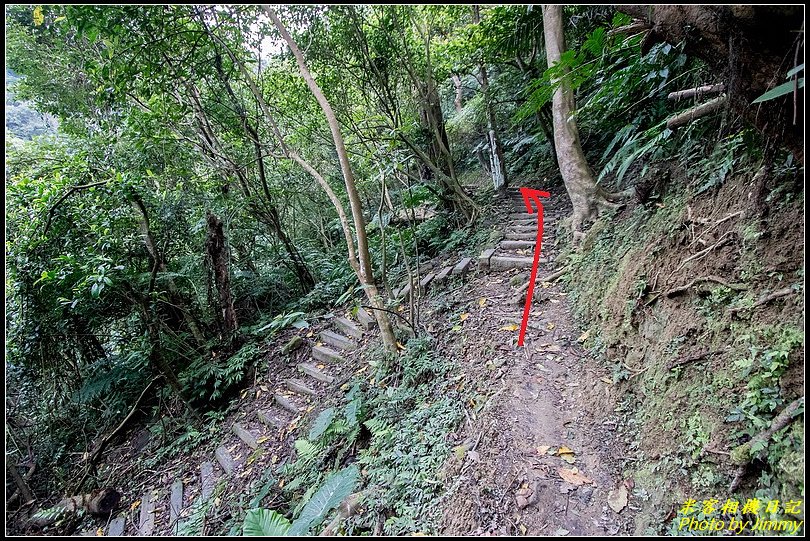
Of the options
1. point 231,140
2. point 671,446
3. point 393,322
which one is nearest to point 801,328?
point 671,446

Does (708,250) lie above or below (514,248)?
above

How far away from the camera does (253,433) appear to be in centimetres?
516

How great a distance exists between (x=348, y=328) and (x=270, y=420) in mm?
1849

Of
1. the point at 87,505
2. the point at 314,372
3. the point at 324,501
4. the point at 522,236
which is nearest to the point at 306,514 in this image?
the point at 324,501

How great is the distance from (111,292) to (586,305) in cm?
629

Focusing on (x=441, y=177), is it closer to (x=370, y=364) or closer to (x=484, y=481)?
(x=370, y=364)

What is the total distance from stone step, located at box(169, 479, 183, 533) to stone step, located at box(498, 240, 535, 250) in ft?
19.0

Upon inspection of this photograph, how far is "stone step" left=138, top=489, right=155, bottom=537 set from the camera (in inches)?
168

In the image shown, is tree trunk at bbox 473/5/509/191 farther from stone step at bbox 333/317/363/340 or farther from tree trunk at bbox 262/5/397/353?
tree trunk at bbox 262/5/397/353

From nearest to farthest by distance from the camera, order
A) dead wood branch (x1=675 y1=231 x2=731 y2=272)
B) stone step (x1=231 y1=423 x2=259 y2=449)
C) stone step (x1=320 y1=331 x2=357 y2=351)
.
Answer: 1. dead wood branch (x1=675 y1=231 x2=731 y2=272)
2. stone step (x1=231 y1=423 x2=259 y2=449)
3. stone step (x1=320 y1=331 x2=357 y2=351)

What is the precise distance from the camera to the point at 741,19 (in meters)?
1.74

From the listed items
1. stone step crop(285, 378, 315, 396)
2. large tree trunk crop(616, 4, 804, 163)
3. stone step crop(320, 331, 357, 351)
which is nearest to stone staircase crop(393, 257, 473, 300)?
stone step crop(320, 331, 357, 351)

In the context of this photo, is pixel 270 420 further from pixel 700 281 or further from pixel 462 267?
pixel 700 281

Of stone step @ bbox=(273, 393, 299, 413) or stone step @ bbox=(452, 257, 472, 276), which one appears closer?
stone step @ bbox=(273, 393, 299, 413)
